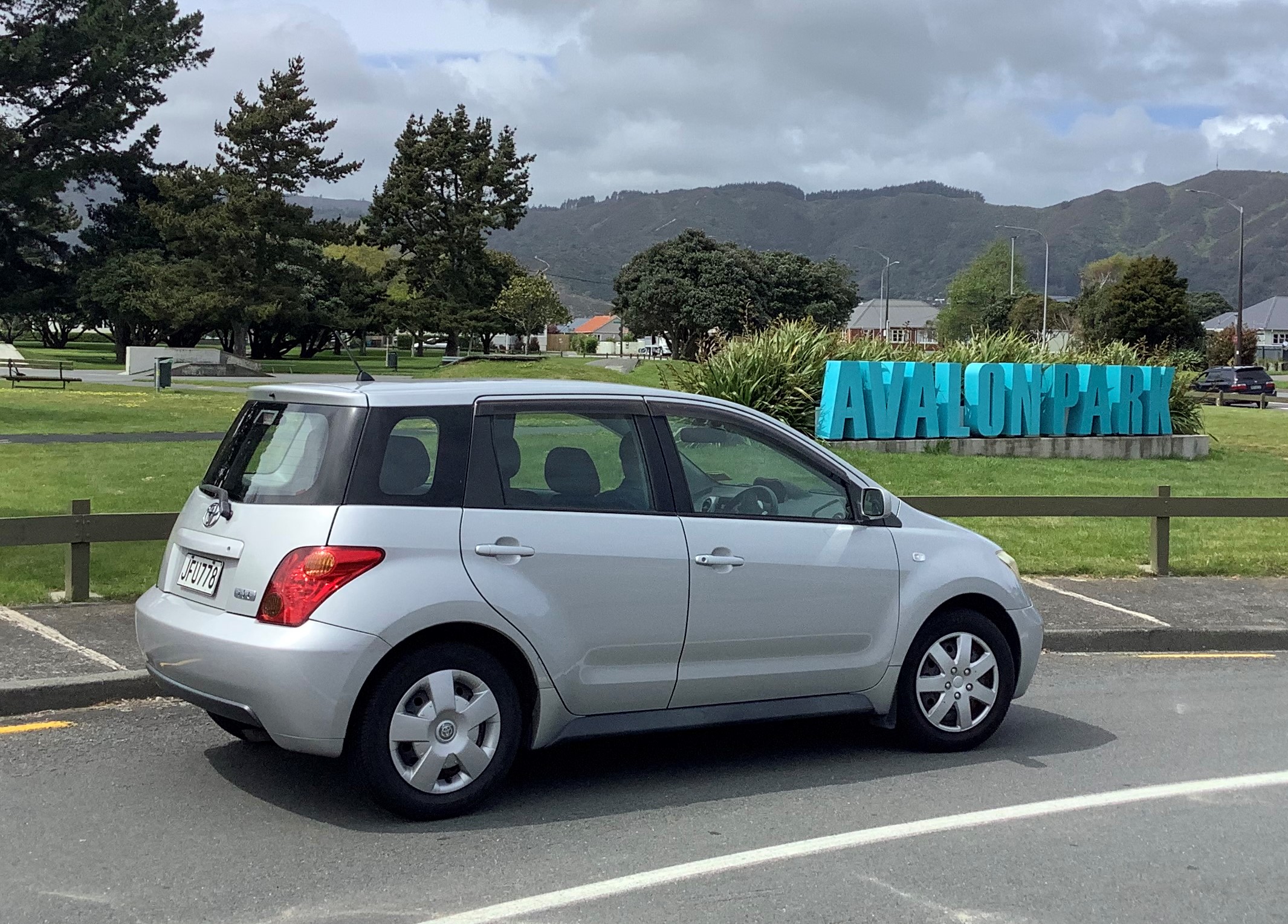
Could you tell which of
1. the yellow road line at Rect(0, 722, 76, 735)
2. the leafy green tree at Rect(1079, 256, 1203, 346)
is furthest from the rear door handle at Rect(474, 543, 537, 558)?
the leafy green tree at Rect(1079, 256, 1203, 346)

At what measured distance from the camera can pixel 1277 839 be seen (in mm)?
5293

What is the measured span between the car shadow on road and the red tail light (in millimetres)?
755

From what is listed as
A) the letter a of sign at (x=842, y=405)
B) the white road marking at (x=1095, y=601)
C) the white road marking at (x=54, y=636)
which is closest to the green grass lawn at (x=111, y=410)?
the letter a of sign at (x=842, y=405)

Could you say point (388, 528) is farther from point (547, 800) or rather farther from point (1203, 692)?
point (1203, 692)

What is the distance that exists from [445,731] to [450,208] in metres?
66.3

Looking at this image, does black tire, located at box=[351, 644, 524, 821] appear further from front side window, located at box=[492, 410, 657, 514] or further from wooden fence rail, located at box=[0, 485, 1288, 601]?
wooden fence rail, located at box=[0, 485, 1288, 601]

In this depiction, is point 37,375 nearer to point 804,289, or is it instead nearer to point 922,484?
point 922,484

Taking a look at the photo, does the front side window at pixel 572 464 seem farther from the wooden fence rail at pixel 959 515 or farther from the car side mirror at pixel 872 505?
the wooden fence rail at pixel 959 515

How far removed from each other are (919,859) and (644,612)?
1.47 metres

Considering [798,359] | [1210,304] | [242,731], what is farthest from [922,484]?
[1210,304]

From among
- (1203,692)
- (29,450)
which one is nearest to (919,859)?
(1203,692)

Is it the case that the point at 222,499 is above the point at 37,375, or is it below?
below

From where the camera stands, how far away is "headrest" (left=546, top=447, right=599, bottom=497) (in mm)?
5648

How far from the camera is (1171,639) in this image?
9438 millimetres
